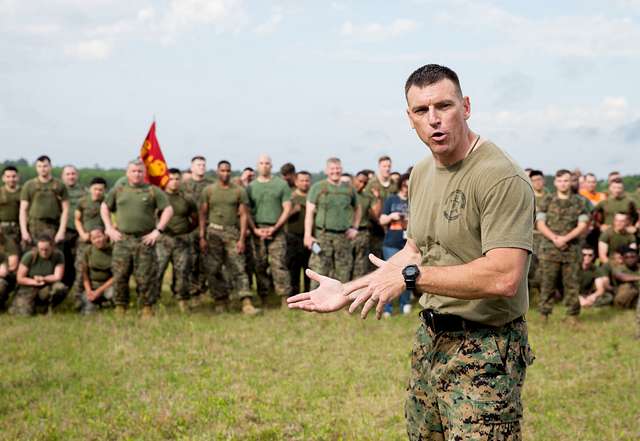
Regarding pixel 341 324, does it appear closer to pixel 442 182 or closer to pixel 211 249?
pixel 211 249

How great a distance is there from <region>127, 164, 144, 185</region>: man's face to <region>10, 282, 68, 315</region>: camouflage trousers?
8.19 feet

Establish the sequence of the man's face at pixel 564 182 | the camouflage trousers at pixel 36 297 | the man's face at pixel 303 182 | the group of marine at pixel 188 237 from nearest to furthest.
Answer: the man's face at pixel 564 182
the group of marine at pixel 188 237
the camouflage trousers at pixel 36 297
the man's face at pixel 303 182

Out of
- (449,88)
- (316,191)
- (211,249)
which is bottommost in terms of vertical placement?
(211,249)

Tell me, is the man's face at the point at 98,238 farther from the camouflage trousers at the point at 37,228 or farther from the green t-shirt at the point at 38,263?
the camouflage trousers at the point at 37,228

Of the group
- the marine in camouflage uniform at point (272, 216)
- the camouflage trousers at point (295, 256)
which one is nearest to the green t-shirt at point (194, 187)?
the marine in camouflage uniform at point (272, 216)

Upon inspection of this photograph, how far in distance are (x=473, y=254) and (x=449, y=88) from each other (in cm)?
70

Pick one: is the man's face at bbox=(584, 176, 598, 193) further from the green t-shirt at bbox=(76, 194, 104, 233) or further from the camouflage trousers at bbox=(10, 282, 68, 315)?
the camouflage trousers at bbox=(10, 282, 68, 315)

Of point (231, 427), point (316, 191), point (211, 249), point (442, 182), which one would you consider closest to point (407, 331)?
point (316, 191)

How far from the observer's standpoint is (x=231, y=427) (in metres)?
6.19

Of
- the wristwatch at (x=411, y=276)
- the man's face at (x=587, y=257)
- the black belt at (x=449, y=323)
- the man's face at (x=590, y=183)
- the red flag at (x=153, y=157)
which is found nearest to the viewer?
the wristwatch at (x=411, y=276)

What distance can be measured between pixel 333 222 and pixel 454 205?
9.08 metres

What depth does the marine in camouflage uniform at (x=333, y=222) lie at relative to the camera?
12.0 metres

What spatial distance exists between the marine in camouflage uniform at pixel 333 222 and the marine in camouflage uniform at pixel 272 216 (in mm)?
542

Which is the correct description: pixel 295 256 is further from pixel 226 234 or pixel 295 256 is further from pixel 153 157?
pixel 153 157
